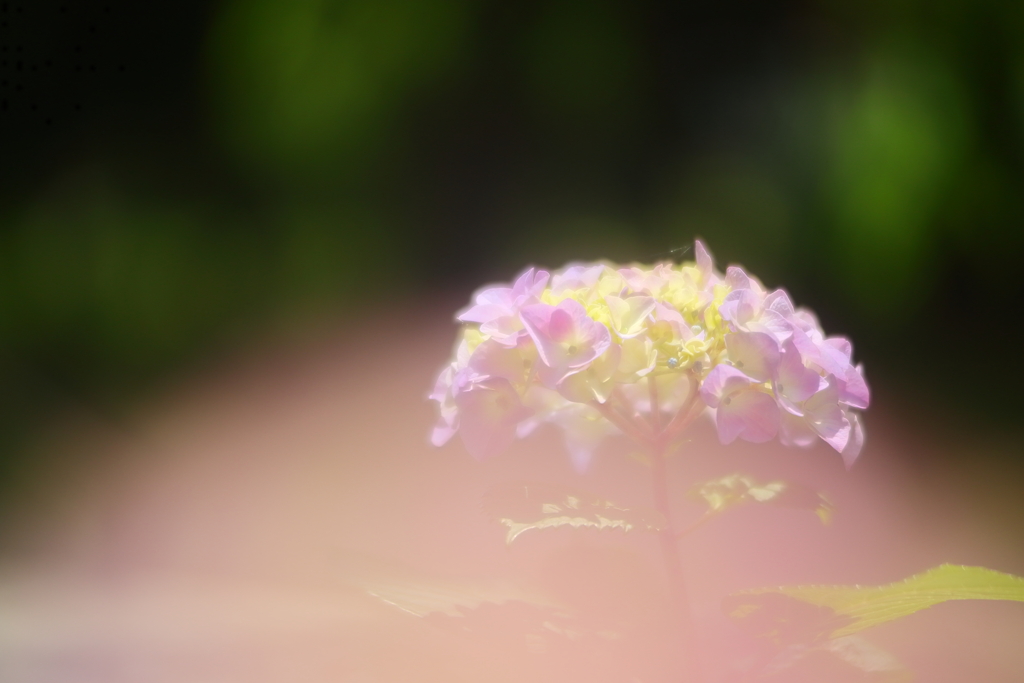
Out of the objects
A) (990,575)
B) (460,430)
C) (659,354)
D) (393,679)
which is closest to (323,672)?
(393,679)

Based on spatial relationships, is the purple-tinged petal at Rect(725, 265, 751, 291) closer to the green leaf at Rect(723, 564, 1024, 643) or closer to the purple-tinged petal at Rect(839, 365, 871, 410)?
the purple-tinged petal at Rect(839, 365, 871, 410)

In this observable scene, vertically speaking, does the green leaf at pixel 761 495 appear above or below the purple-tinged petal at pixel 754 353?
below

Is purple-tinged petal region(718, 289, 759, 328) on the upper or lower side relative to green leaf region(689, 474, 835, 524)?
upper

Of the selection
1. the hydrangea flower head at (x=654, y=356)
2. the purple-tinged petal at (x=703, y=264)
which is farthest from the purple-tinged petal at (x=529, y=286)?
the purple-tinged petal at (x=703, y=264)

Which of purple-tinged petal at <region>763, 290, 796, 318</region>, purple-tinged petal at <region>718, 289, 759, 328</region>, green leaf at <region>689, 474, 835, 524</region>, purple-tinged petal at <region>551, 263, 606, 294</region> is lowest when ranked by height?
green leaf at <region>689, 474, 835, 524</region>

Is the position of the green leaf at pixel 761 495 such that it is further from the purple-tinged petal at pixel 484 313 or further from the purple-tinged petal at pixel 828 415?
the purple-tinged petal at pixel 484 313

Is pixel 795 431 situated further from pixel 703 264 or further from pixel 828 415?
pixel 703 264

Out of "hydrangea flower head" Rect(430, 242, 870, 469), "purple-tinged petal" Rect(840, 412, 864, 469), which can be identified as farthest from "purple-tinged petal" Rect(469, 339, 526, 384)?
"purple-tinged petal" Rect(840, 412, 864, 469)
